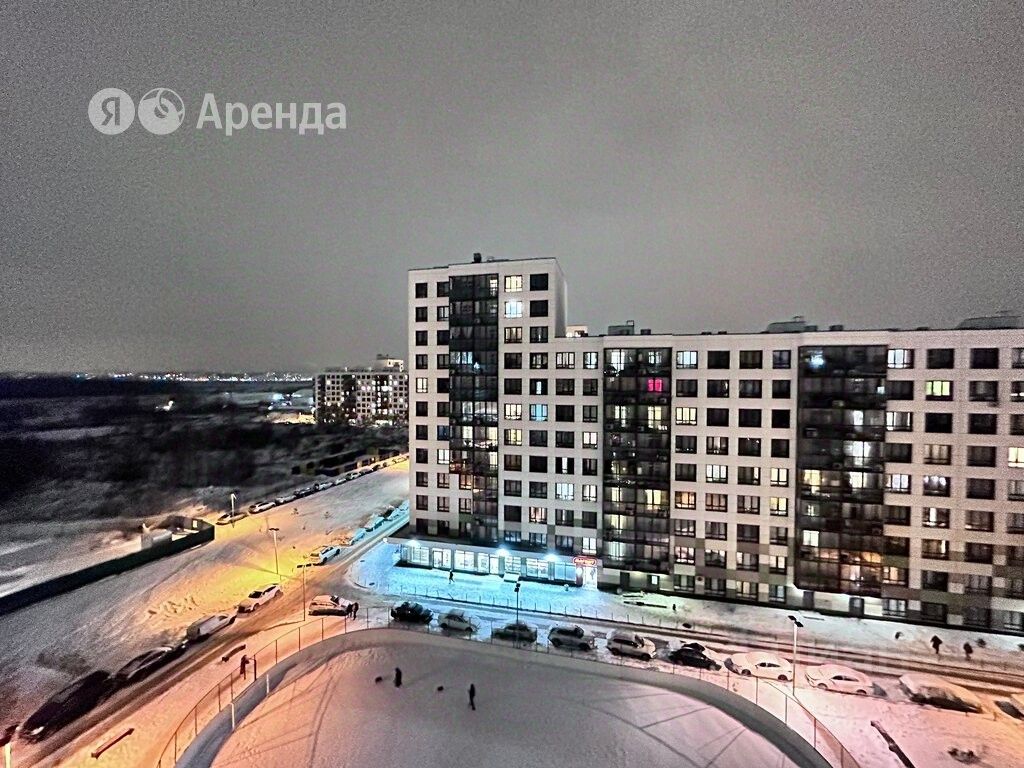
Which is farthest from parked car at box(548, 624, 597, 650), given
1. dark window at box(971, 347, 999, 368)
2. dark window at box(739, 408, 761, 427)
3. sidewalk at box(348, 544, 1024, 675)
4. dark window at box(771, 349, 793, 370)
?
dark window at box(971, 347, 999, 368)

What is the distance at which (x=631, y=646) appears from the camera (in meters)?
29.1

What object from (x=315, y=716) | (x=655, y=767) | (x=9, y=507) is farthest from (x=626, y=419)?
(x=9, y=507)

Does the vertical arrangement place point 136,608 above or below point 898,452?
below

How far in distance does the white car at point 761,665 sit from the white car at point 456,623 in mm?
15963

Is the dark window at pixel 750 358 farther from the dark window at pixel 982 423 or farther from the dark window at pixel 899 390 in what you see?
the dark window at pixel 982 423

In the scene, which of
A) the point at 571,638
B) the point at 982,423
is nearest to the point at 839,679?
the point at 571,638

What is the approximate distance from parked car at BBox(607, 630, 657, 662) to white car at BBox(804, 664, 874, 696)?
8584 mm

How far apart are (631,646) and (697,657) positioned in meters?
3.82

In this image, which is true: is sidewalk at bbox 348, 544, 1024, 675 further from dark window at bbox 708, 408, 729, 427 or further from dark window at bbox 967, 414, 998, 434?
dark window at bbox 967, 414, 998, 434

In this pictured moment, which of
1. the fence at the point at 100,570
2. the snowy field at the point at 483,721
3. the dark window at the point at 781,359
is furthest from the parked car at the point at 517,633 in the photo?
the fence at the point at 100,570

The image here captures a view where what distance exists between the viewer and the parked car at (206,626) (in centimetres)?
3088

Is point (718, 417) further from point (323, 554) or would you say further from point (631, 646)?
point (323, 554)

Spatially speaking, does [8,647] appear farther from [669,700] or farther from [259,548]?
[669,700]

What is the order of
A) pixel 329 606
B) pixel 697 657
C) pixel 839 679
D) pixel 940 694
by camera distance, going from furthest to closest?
pixel 329 606, pixel 697 657, pixel 839 679, pixel 940 694
